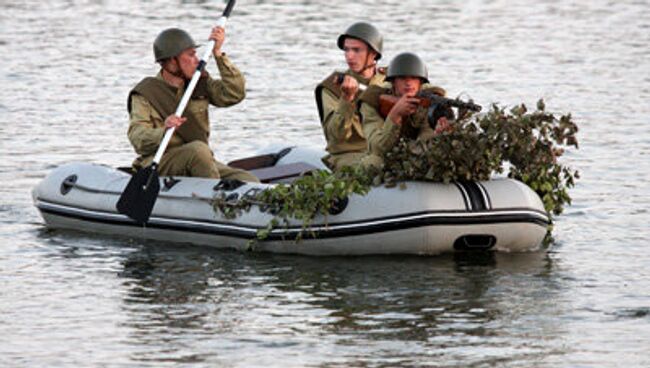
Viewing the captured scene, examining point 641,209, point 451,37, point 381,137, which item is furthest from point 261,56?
point 381,137

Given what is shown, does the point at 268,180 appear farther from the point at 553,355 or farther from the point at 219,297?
the point at 553,355

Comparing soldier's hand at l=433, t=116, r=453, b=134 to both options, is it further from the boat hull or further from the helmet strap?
the helmet strap

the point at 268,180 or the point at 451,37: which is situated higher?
the point at 451,37

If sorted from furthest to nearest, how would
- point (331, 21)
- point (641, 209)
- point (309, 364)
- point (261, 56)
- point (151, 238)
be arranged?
point (331, 21), point (261, 56), point (641, 209), point (151, 238), point (309, 364)

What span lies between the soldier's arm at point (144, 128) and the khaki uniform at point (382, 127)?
1.66m

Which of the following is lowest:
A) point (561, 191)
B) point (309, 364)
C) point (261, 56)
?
point (309, 364)

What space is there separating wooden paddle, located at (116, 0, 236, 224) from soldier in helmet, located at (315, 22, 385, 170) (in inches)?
42.8

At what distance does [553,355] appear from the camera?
11.4m

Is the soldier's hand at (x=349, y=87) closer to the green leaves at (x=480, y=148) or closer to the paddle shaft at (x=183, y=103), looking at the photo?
the green leaves at (x=480, y=148)

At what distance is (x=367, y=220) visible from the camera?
14.2 m

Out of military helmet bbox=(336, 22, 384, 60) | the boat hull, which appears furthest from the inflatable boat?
military helmet bbox=(336, 22, 384, 60)

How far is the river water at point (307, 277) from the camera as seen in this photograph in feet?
38.4

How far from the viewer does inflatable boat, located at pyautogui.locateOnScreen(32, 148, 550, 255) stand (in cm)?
1405

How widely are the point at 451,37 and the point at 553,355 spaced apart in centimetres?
2118
